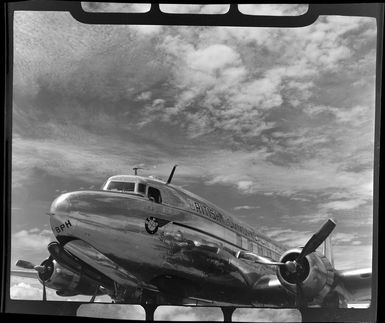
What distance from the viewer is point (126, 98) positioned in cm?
413

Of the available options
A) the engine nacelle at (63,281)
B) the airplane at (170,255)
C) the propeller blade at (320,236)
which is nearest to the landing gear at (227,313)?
the airplane at (170,255)

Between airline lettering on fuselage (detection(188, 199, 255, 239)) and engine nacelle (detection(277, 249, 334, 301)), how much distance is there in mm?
414

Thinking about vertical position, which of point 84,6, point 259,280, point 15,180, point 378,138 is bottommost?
point 259,280

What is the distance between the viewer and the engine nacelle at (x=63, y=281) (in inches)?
159

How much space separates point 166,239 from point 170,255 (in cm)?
17

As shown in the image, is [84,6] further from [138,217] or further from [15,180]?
[138,217]

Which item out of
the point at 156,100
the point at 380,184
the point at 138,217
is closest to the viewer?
the point at 380,184

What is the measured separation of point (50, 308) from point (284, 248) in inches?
80.6

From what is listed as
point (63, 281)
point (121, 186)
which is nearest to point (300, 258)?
point (121, 186)

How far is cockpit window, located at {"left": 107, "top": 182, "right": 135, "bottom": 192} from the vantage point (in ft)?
13.9

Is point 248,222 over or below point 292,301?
over

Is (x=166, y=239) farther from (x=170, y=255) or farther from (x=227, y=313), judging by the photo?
(x=227, y=313)

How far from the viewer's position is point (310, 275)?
4441 millimetres

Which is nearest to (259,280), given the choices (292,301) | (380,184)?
(292,301)
